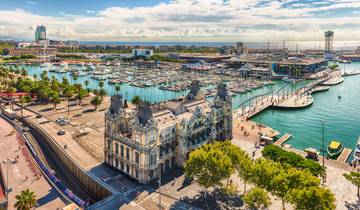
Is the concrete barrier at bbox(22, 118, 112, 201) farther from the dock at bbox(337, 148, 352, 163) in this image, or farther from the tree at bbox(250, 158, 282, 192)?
the dock at bbox(337, 148, 352, 163)

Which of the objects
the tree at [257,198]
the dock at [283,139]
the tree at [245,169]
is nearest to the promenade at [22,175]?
the tree at [257,198]

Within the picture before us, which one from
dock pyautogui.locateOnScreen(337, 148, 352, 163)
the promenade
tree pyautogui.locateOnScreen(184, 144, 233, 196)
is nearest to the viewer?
tree pyautogui.locateOnScreen(184, 144, 233, 196)

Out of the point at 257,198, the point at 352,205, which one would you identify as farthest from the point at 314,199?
the point at 352,205

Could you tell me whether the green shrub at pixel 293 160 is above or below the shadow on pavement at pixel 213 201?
above

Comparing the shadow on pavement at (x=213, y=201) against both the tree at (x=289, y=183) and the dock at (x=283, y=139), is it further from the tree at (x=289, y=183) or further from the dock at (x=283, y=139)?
the dock at (x=283, y=139)

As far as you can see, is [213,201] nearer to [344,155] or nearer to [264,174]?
[264,174]

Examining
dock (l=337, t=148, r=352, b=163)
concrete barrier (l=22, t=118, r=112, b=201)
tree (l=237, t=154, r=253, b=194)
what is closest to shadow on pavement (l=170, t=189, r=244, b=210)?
tree (l=237, t=154, r=253, b=194)
